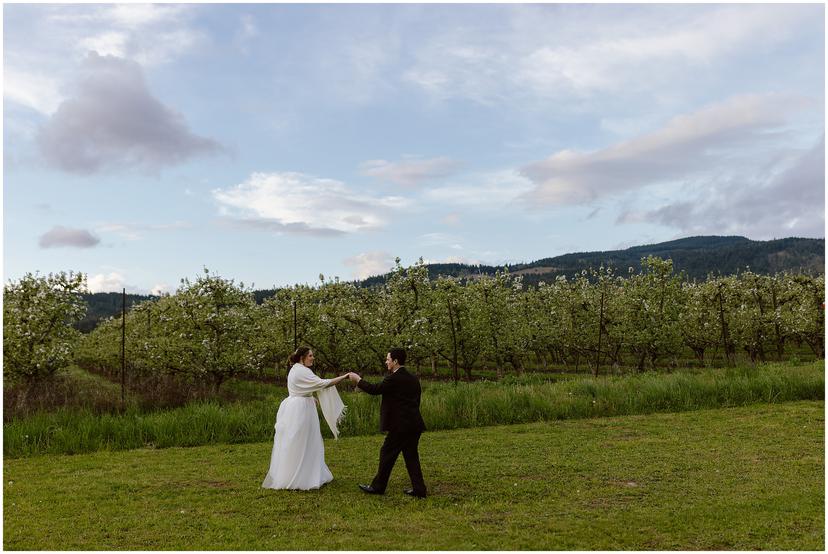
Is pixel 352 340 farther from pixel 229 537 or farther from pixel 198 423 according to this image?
pixel 229 537

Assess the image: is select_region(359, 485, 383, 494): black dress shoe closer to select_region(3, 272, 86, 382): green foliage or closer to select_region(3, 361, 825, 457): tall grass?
select_region(3, 361, 825, 457): tall grass

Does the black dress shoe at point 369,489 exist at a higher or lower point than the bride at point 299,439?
lower

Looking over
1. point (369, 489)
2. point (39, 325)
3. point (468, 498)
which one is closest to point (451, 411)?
point (369, 489)

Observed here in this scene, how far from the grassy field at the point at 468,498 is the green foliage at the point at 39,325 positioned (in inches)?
462

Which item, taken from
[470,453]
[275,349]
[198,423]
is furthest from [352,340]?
[470,453]

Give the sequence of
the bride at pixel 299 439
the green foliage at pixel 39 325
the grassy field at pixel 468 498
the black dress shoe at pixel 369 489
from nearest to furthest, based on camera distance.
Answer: the grassy field at pixel 468 498 < the black dress shoe at pixel 369 489 < the bride at pixel 299 439 < the green foliage at pixel 39 325

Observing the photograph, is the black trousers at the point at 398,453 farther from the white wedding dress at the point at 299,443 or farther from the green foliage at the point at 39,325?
the green foliage at the point at 39,325

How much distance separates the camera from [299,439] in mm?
11086

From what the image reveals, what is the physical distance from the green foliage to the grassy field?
462 inches

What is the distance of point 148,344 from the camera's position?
28.5m

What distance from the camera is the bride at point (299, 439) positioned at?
10945 millimetres

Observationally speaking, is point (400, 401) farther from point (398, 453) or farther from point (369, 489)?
point (369, 489)

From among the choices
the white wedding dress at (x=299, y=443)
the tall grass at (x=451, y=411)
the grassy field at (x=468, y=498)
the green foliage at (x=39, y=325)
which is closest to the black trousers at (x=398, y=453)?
the grassy field at (x=468, y=498)

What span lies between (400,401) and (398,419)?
0.31 meters
